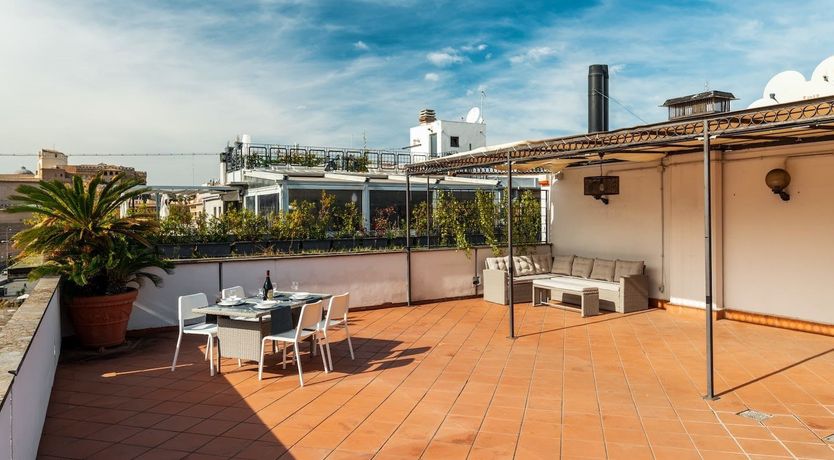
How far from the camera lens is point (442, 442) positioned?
373 cm

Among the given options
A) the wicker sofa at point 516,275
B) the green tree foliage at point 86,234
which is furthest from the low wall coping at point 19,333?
the wicker sofa at point 516,275

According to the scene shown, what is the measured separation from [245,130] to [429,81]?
23.9 ft

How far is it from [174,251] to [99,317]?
1.64 m

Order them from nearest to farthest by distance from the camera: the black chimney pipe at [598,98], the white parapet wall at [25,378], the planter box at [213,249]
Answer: the white parapet wall at [25,378], the planter box at [213,249], the black chimney pipe at [598,98]

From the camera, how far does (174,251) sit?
7.66 m

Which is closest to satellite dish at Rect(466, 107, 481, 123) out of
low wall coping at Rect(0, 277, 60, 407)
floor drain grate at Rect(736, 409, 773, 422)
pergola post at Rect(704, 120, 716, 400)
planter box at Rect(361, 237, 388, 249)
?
planter box at Rect(361, 237, 388, 249)

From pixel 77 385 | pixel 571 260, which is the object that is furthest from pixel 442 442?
pixel 571 260

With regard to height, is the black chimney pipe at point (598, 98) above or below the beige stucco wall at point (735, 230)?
above

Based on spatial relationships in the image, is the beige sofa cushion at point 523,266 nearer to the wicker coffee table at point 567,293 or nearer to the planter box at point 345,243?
the wicker coffee table at point 567,293

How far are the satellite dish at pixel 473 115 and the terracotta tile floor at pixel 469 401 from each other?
2115 cm

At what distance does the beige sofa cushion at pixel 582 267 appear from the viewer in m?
9.51

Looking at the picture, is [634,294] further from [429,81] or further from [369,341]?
[429,81]

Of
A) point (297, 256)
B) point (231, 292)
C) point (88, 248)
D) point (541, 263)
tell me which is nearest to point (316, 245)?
point (297, 256)

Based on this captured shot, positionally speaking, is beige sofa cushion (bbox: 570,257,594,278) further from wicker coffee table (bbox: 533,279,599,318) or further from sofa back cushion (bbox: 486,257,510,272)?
sofa back cushion (bbox: 486,257,510,272)
